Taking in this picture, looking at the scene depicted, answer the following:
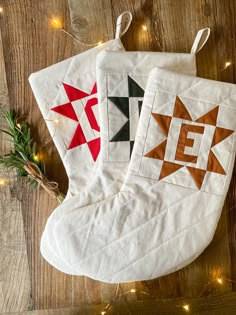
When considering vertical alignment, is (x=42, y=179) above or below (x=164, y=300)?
above

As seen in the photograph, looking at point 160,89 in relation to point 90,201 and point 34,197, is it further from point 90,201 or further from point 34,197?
point 34,197

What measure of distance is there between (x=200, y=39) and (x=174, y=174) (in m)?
0.35

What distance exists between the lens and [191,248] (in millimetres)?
847

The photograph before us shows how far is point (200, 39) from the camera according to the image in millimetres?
926

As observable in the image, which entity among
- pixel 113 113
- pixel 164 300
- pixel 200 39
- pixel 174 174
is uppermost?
pixel 200 39

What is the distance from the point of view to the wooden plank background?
3.10 feet

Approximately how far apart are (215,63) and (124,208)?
45cm

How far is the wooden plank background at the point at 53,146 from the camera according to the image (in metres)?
0.95

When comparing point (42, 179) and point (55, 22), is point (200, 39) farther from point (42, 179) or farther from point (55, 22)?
point (42, 179)

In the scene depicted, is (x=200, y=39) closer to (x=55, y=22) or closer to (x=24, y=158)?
(x=55, y=22)

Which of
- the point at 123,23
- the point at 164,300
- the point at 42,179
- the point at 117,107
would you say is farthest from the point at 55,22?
the point at 164,300

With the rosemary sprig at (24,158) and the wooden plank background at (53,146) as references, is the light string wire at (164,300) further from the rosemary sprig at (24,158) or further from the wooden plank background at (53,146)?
the rosemary sprig at (24,158)

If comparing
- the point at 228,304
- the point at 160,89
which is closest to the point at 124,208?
the point at 160,89

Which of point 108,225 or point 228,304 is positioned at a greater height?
point 108,225
